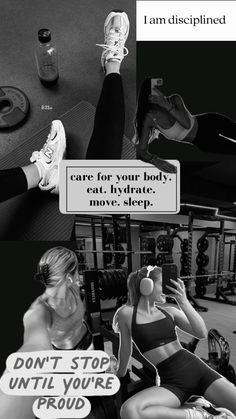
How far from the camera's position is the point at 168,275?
852 mm

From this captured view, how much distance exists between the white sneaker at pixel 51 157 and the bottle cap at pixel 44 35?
27 centimetres

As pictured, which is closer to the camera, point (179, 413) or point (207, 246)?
point (179, 413)

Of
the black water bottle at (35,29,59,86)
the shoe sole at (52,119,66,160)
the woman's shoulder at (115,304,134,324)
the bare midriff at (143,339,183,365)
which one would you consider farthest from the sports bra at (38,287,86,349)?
the black water bottle at (35,29,59,86)

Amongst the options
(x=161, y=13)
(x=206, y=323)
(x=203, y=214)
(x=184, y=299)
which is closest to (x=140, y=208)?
(x=203, y=214)

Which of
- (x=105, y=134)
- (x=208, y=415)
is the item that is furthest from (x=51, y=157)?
(x=208, y=415)

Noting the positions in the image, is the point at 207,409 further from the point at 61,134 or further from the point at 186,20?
the point at 186,20

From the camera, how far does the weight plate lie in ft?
2.90

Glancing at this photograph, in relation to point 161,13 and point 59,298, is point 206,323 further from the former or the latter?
point 161,13

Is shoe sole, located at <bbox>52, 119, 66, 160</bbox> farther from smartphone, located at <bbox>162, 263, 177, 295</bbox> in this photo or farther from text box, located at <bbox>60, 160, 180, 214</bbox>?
smartphone, located at <bbox>162, 263, 177, 295</bbox>

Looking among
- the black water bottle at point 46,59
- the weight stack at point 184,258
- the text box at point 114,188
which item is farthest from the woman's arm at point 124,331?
the black water bottle at point 46,59

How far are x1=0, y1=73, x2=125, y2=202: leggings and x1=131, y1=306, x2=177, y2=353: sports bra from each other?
56 cm

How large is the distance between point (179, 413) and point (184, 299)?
13.2 inches

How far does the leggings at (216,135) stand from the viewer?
83 centimetres

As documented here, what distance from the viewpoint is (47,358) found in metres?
0.79
